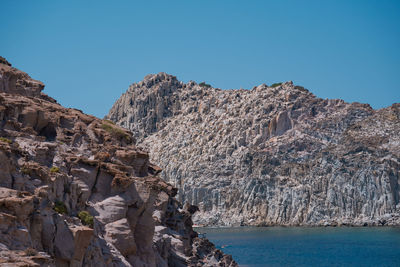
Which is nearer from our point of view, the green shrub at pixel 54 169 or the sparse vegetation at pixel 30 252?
the sparse vegetation at pixel 30 252

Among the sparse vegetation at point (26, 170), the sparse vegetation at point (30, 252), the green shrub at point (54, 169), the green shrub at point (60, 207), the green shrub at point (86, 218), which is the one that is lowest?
the sparse vegetation at point (30, 252)

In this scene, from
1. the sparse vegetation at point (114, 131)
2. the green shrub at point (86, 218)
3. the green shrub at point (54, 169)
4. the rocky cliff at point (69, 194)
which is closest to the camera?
the rocky cliff at point (69, 194)

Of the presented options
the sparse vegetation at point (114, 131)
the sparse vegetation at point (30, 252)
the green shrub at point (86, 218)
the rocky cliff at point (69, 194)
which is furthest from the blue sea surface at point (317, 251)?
the sparse vegetation at point (30, 252)

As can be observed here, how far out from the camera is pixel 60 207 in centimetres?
2858

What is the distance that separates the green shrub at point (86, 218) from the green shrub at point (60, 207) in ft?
3.83

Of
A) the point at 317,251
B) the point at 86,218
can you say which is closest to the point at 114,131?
the point at 86,218

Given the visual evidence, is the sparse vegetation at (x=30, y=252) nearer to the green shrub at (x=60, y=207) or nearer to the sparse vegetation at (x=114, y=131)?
the green shrub at (x=60, y=207)

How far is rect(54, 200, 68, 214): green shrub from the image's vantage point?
28.1 meters

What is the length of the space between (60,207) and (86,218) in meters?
2.02

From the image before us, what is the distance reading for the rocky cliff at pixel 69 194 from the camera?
24.6 metres

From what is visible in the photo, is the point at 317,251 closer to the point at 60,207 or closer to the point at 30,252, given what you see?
the point at 60,207

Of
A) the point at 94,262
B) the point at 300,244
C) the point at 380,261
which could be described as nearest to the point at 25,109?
the point at 94,262

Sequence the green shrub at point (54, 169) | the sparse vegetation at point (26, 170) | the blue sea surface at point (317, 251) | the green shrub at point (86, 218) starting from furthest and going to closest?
the blue sea surface at point (317, 251) < the green shrub at point (54, 169) < the green shrub at point (86, 218) < the sparse vegetation at point (26, 170)

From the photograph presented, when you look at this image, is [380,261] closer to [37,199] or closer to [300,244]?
[300,244]
